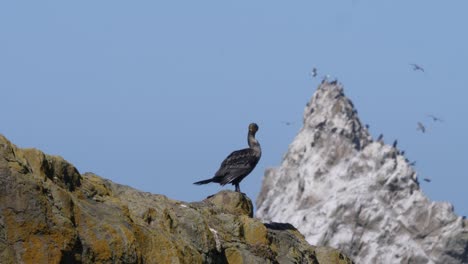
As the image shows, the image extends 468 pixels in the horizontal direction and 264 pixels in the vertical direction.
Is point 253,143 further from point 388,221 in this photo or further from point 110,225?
point 388,221

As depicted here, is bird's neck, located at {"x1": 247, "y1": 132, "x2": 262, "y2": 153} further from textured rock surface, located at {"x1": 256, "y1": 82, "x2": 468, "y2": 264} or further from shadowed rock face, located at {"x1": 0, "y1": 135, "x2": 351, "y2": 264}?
textured rock surface, located at {"x1": 256, "y1": 82, "x2": 468, "y2": 264}

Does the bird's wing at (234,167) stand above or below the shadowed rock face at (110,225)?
above

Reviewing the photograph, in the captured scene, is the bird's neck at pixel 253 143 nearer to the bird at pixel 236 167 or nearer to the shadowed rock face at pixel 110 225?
the bird at pixel 236 167

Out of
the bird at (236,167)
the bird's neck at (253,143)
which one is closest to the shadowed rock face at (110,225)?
the bird at (236,167)

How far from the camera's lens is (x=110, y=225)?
23.7 metres

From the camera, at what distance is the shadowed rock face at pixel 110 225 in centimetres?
2167

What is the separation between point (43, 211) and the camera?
72.2ft

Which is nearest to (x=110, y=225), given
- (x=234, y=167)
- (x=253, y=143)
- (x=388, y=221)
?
(x=234, y=167)

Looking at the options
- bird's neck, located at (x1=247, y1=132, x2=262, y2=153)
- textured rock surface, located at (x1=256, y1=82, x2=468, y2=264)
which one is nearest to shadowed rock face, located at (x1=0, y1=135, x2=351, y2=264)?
bird's neck, located at (x1=247, y1=132, x2=262, y2=153)

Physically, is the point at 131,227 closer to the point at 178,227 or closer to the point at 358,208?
the point at 178,227

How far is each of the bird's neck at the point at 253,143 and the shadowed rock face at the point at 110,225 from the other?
4.04 metres

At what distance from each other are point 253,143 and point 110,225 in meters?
13.6

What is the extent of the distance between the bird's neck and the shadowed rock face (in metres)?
4.04

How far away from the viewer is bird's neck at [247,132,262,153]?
36.6m
